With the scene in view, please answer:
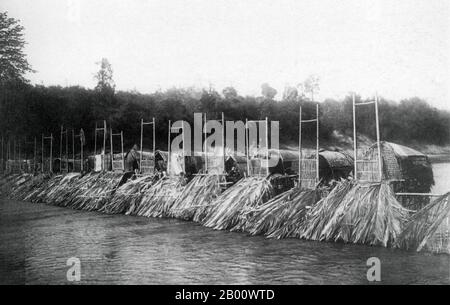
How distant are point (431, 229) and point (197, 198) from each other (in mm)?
8636

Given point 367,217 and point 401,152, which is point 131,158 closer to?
point 401,152

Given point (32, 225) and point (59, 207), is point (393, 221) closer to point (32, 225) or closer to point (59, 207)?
point (32, 225)

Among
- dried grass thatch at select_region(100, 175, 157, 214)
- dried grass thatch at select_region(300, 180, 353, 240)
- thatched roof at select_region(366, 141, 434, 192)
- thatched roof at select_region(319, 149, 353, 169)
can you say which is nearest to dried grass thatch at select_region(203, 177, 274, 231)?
dried grass thatch at select_region(300, 180, 353, 240)

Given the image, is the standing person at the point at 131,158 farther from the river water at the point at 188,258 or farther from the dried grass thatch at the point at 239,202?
the dried grass thatch at the point at 239,202

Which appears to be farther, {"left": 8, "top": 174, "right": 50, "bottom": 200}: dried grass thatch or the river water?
{"left": 8, "top": 174, "right": 50, "bottom": 200}: dried grass thatch

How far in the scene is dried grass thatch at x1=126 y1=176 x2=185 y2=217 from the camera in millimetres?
17531

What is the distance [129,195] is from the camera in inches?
763

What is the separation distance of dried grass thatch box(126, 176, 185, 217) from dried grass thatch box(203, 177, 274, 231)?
287 cm

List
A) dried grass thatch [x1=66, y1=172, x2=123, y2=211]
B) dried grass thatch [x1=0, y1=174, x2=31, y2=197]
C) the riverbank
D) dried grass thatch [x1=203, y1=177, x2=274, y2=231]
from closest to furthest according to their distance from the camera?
the riverbank < dried grass thatch [x1=203, y1=177, x2=274, y2=231] < dried grass thatch [x1=66, y1=172, x2=123, y2=211] < dried grass thatch [x1=0, y1=174, x2=31, y2=197]

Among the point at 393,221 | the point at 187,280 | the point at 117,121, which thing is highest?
the point at 117,121

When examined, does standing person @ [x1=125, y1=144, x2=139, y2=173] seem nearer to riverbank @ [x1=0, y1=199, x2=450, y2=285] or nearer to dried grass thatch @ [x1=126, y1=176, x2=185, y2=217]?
dried grass thatch @ [x1=126, y1=176, x2=185, y2=217]
